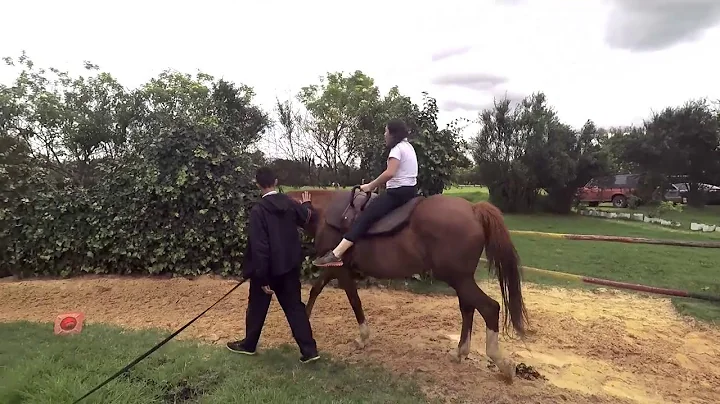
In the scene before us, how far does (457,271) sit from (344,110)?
16983mm

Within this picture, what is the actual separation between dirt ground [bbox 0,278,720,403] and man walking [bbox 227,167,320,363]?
493 millimetres

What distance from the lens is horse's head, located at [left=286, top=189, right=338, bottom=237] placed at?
5193 mm

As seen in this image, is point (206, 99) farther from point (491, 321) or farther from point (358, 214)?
point (491, 321)

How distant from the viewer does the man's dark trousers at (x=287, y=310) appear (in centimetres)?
450

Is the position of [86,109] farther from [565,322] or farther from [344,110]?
[565,322]

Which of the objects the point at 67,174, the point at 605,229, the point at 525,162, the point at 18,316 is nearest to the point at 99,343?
the point at 18,316

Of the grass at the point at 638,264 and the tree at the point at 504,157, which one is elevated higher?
the tree at the point at 504,157

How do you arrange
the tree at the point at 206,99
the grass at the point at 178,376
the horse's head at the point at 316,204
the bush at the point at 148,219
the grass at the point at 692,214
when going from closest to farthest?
the grass at the point at 178,376, the horse's head at the point at 316,204, the bush at the point at 148,219, the tree at the point at 206,99, the grass at the point at 692,214

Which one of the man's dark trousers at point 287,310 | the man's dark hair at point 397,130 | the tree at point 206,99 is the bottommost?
the man's dark trousers at point 287,310

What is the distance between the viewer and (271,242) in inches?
171

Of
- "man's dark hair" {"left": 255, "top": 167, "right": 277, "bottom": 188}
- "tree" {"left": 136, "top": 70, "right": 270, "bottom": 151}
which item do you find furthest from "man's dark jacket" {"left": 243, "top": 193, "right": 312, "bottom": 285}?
"tree" {"left": 136, "top": 70, "right": 270, "bottom": 151}

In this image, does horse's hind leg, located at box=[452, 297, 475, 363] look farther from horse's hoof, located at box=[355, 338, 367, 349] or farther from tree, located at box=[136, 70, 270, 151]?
tree, located at box=[136, 70, 270, 151]

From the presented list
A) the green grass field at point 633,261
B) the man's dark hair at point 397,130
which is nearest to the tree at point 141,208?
the man's dark hair at point 397,130

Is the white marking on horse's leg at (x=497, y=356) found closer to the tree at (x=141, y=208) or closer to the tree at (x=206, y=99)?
the tree at (x=141, y=208)
